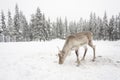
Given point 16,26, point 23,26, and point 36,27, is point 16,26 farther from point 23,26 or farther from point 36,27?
point 36,27

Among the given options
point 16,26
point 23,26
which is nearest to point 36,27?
point 16,26

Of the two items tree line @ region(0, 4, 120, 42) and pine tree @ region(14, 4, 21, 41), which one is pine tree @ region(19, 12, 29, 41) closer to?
tree line @ region(0, 4, 120, 42)

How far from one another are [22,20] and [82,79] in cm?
4154

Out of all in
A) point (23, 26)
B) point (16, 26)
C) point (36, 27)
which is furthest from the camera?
point (23, 26)

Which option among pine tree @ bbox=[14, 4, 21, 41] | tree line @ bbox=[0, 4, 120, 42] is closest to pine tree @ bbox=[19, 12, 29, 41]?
tree line @ bbox=[0, 4, 120, 42]

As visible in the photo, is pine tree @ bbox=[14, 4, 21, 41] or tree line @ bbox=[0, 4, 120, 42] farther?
pine tree @ bbox=[14, 4, 21, 41]

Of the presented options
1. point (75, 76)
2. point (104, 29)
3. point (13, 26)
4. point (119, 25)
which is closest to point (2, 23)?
Answer: point (13, 26)

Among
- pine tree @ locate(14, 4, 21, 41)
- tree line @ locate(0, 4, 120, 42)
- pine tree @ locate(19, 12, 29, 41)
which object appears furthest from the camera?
pine tree @ locate(19, 12, 29, 41)

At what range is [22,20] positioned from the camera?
1678 inches

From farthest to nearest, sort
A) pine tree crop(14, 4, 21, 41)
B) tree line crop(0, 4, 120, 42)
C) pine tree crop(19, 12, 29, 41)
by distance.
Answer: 1. pine tree crop(19, 12, 29, 41)
2. pine tree crop(14, 4, 21, 41)
3. tree line crop(0, 4, 120, 42)

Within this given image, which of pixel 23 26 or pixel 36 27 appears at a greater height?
pixel 23 26

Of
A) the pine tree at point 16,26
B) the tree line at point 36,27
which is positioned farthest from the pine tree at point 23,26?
the pine tree at point 16,26

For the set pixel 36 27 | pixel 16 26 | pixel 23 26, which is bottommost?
pixel 36 27

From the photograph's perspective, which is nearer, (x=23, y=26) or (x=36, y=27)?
(x=36, y=27)
